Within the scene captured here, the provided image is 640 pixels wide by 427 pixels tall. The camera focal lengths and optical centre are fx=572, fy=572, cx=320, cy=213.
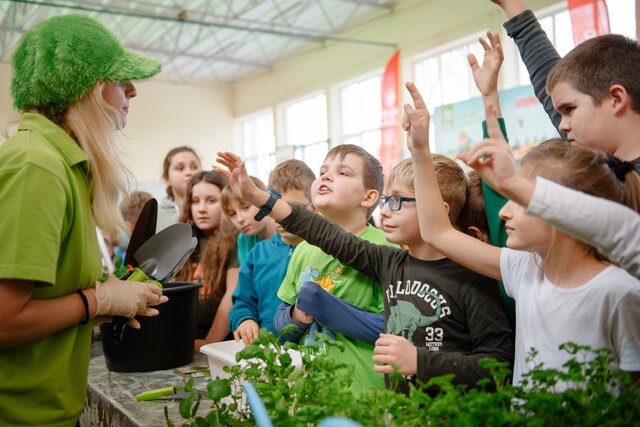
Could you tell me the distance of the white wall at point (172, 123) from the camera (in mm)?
11867

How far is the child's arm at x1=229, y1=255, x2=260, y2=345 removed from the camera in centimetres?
200

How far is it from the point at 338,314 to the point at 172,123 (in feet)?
38.0

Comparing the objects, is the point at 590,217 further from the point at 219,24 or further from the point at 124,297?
the point at 219,24

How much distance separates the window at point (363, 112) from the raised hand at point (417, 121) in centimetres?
819

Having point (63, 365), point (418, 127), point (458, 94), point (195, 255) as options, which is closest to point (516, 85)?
point (458, 94)

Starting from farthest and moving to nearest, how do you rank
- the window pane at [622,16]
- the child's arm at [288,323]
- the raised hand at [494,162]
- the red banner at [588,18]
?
1. the window pane at [622,16]
2. the red banner at [588,18]
3. the child's arm at [288,323]
4. the raised hand at [494,162]

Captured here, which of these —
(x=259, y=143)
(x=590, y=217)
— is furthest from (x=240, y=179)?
(x=259, y=143)

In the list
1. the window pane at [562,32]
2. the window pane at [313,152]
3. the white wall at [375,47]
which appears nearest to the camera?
the window pane at [562,32]

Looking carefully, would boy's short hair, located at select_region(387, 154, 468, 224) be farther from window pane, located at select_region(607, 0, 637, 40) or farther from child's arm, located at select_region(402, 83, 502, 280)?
window pane, located at select_region(607, 0, 637, 40)

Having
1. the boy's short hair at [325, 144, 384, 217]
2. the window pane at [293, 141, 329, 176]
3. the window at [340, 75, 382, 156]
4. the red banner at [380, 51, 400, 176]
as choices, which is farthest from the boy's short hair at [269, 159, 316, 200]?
the window pane at [293, 141, 329, 176]

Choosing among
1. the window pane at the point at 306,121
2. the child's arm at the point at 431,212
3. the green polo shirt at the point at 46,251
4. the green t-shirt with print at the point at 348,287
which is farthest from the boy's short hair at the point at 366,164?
the window pane at the point at 306,121

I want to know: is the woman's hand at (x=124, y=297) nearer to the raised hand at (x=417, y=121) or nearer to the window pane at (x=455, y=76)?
the raised hand at (x=417, y=121)

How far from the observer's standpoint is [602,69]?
117cm

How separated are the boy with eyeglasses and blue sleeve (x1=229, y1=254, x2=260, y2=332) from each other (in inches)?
22.6
